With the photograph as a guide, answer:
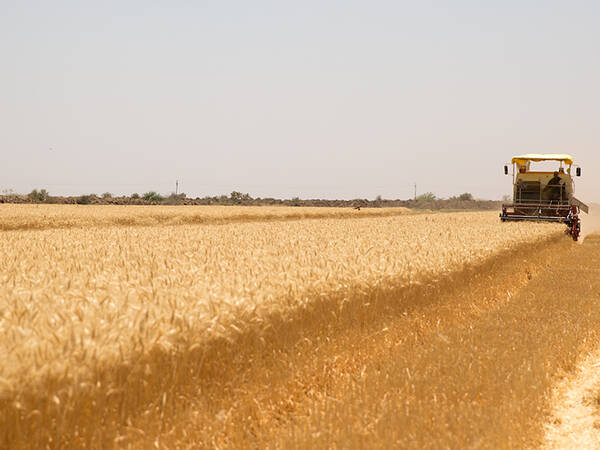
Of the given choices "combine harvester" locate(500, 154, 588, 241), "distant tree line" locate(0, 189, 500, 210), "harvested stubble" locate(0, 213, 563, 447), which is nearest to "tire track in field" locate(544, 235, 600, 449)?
"harvested stubble" locate(0, 213, 563, 447)

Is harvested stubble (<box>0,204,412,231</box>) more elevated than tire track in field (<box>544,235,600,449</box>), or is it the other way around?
harvested stubble (<box>0,204,412,231</box>)

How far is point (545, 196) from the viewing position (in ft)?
74.3

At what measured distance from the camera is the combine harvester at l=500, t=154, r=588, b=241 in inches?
835

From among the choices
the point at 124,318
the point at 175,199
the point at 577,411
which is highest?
the point at 175,199

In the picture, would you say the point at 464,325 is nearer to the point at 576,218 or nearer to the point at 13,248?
the point at 13,248

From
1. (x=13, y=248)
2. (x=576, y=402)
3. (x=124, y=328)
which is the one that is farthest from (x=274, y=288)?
(x=13, y=248)

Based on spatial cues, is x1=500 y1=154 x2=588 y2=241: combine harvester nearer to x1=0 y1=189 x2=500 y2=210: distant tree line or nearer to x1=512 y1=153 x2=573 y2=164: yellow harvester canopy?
x1=512 y1=153 x2=573 y2=164: yellow harvester canopy

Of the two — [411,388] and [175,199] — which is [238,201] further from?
[411,388]

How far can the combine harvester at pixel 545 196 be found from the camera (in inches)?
835

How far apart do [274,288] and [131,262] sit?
241 centimetres

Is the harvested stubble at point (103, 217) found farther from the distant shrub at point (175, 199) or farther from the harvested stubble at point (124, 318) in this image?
the distant shrub at point (175, 199)

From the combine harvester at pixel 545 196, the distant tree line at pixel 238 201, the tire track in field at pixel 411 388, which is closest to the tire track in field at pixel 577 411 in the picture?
the tire track in field at pixel 411 388

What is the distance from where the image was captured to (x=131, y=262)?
626 centimetres

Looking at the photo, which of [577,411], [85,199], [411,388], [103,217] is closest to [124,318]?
[411,388]
